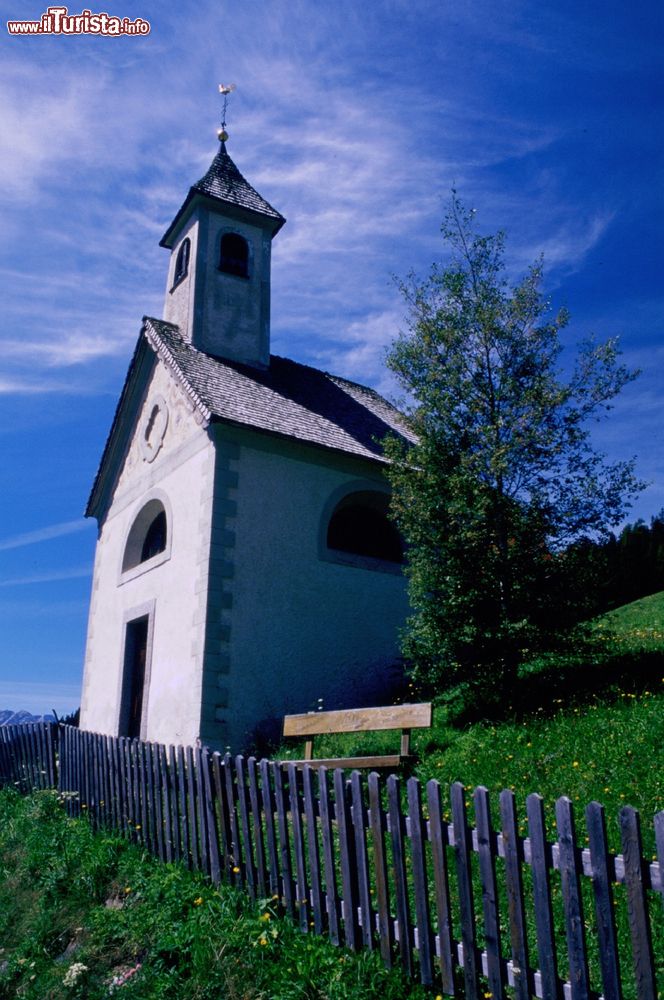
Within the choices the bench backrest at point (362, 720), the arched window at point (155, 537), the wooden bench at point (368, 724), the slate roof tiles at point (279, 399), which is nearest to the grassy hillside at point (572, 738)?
the wooden bench at point (368, 724)

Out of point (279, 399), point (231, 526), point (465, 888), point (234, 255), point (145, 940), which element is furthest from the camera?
point (234, 255)

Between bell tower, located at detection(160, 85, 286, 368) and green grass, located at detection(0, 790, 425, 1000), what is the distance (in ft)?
33.7

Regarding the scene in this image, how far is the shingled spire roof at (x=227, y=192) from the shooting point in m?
16.4

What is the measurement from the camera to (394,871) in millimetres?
4758

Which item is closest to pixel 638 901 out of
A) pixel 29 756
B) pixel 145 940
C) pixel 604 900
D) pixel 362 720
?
pixel 604 900

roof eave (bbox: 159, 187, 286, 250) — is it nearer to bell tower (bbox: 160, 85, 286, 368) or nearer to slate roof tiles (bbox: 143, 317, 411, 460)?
bell tower (bbox: 160, 85, 286, 368)

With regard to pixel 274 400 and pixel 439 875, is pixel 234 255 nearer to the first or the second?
pixel 274 400

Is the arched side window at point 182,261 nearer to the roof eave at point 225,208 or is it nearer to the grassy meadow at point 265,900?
the roof eave at point 225,208

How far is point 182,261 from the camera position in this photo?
54.9ft

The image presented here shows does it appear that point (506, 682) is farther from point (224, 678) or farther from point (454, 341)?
point (454, 341)

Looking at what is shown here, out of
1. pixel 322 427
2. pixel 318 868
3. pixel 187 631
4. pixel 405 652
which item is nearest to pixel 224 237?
pixel 322 427

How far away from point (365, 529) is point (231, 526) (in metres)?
3.43

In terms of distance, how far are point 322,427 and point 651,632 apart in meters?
6.93

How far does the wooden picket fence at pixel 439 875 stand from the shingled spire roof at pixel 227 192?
41.9 feet
